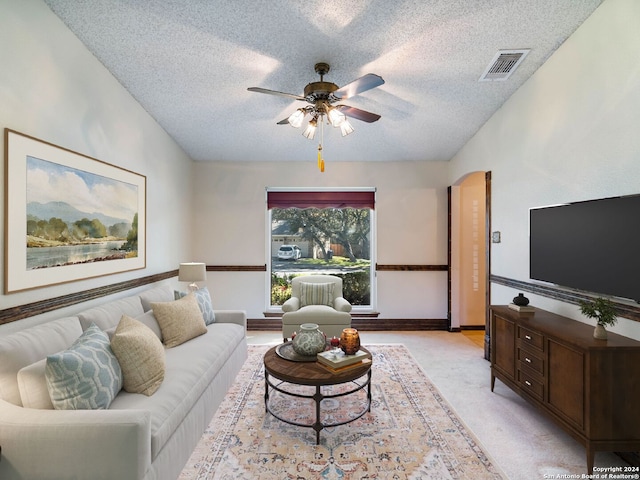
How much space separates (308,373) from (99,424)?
1250mm

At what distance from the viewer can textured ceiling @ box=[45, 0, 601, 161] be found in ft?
7.72

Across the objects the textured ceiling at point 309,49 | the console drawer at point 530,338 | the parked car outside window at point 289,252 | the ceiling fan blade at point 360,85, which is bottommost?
the console drawer at point 530,338

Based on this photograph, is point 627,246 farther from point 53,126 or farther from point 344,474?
point 53,126

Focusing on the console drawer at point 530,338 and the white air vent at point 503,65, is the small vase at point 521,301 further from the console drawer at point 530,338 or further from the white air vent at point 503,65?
the white air vent at point 503,65

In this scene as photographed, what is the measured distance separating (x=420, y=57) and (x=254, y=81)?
1.57m

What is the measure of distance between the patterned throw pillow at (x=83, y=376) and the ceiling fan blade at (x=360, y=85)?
2.39 metres

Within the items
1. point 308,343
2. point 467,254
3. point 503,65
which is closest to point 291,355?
point 308,343

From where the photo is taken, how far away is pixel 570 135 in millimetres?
2654

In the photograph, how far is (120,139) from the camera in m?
3.20

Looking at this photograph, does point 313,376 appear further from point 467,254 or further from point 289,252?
point 467,254

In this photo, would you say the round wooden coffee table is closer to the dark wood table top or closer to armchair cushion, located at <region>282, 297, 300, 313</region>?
the dark wood table top

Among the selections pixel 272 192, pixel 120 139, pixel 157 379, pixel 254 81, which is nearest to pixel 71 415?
pixel 157 379

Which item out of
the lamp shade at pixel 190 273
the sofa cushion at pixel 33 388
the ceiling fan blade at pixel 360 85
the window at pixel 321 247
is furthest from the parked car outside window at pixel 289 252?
the sofa cushion at pixel 33 388

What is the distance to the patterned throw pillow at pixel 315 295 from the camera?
15.1 feet
